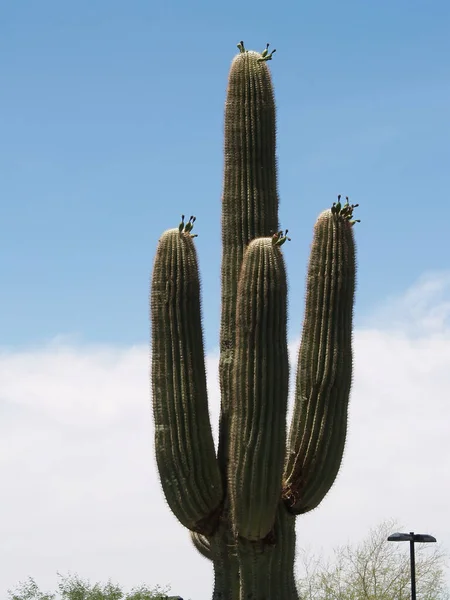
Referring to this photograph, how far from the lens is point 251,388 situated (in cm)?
1161

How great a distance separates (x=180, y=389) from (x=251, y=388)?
0.92 m

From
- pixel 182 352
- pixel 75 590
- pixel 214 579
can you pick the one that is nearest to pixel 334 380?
pixel 182 352

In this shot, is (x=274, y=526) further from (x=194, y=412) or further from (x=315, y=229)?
(x=315, y=229)

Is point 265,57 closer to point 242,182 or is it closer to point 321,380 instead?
point 242,182

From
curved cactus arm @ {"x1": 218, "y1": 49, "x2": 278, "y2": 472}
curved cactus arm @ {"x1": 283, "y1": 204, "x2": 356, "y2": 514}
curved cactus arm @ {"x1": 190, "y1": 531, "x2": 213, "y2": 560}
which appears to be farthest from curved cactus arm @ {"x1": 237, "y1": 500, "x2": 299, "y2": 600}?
curved cactus arm @ {"x1": 218, "y1": 49, "x2": 278, "y2": 472}

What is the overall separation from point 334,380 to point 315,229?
1792 mm

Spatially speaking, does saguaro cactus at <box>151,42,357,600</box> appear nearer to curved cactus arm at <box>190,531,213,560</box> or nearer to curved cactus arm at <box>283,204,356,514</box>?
curved cactus arm at <box>283,204,356,514</box>

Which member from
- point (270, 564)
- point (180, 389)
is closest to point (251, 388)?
point (180, 389)

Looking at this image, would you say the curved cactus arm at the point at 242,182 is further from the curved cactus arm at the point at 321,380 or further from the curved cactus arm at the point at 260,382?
the curved cactus arm at the point at 260,382

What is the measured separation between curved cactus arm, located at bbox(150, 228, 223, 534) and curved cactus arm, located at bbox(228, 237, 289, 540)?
1.40 ft

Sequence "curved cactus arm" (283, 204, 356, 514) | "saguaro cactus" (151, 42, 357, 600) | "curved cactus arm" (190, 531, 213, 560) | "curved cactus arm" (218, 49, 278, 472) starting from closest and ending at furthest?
"saguaro cactus" (151, 42, 357, 600)
"curved cactus arm" (283, 204, 356, 514)
"curved cactus arm" (218, 49, 278, 472)
"curved cactus arm" (190, 531, 213, 560)

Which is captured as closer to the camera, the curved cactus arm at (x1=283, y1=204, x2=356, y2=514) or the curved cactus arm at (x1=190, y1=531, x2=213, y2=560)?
the curved cactus arm at (x1=283, y1=204, x2=356, y2=514)

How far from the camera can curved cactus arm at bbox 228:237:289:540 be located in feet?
38.1

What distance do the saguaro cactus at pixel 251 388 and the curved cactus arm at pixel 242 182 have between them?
0.06ft
